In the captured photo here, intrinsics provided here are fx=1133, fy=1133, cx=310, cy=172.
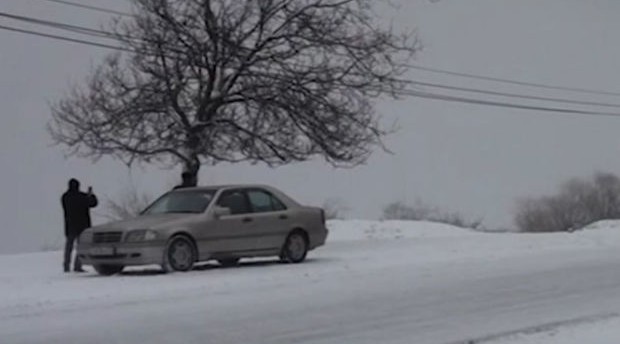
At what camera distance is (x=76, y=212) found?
19125 mm

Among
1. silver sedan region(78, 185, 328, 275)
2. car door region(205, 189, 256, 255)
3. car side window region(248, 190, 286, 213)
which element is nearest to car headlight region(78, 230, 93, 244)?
silver sedan region(78, 185, 328, 275)

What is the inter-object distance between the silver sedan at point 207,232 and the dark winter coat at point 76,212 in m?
1.03

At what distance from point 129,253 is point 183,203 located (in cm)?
194

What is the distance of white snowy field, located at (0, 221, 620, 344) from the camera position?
11.5 meters

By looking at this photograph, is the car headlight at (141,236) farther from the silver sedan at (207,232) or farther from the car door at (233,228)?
the car door at (233,228)

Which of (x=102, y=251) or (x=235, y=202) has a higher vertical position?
(x=235, y=202)

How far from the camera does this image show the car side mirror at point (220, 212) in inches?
722

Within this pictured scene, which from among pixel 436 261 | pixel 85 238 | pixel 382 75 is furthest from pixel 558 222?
pixel 85 238

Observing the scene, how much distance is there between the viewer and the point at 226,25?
25.5 meters

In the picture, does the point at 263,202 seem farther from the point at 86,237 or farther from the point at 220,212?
the point at 86,237

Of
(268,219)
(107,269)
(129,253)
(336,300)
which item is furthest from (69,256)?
(336,300)

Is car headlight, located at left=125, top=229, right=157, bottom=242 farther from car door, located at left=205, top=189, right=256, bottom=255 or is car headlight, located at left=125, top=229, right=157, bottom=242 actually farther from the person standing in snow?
the person standing in snow

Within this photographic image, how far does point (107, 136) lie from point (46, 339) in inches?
584

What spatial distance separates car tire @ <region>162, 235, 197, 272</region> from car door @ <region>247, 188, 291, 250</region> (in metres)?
1.46
